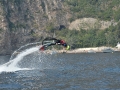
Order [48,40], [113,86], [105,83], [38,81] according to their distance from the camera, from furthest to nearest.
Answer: [48,40], [38,81], [105,83], [113,86]

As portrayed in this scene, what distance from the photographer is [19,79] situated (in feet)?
271

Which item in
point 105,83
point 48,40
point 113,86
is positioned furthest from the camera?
point 48,40

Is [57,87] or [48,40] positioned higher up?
[48,40]

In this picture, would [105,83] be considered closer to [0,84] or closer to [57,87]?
[57,87]

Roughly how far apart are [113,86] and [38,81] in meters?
17.3

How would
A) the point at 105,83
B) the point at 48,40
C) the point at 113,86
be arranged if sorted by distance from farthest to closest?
the point at 48,40 < the point at 105,83 < the point at 113,86

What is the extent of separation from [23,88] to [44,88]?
12.2 ft

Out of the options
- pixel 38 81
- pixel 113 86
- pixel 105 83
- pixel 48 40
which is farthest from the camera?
pixel 48 40

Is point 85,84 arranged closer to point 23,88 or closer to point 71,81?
point 71,81

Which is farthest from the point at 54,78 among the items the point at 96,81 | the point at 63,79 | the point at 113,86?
the point at 113,86

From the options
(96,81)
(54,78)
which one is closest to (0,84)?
(54,78)

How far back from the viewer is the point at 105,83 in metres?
72.2

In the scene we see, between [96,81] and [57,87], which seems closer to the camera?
[57,87]

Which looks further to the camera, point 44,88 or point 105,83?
point 105,83
